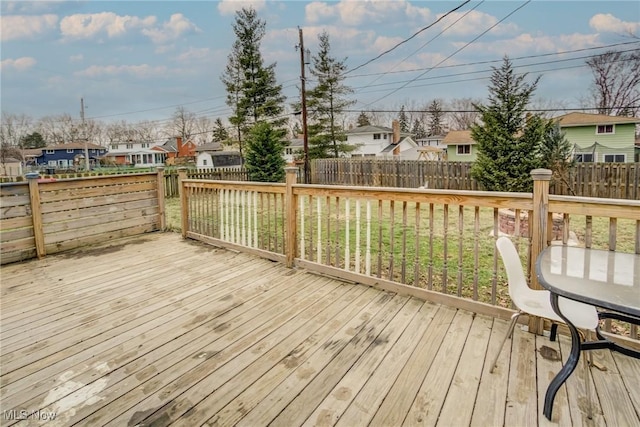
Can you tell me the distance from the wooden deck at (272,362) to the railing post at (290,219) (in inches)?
22.0

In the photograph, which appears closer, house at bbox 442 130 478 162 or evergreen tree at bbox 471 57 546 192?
evergreen tree at bbox 471 57 546 192

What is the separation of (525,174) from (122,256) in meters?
10.1

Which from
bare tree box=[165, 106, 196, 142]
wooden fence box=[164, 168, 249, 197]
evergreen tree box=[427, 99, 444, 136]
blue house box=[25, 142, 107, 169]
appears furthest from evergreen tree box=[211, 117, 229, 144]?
wooden fence box=[164, 168, 249, 197]

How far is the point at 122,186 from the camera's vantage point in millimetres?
5293

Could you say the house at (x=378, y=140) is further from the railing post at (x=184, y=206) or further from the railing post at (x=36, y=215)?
the railing post at (x=36, y=215)

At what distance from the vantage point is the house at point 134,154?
44812 millimetres

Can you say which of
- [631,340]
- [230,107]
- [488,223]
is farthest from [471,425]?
[230,107]

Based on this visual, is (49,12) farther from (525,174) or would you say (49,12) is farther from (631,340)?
(525,174)

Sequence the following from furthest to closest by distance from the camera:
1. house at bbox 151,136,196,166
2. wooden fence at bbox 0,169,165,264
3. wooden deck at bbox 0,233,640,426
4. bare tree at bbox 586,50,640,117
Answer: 1. house at bbox 151,136,196,166
2. bare tree at bbox 586,50,640,117
3. wooden fence at bbox 0,169,165,264
4. wooden deck at bbox 0,233,640,426

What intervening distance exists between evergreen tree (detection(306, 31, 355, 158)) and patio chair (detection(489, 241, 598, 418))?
61.5 feet

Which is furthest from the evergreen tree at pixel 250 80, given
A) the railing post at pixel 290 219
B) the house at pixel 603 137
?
the railing post at pixel 290 219

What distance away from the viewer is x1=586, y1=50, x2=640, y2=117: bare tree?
74.2 ft

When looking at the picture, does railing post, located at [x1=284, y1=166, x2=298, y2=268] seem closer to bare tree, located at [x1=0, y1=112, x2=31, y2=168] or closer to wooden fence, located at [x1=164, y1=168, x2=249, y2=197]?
wooden fence, located at [x1=164, y1=168, x2=249, y2=197]

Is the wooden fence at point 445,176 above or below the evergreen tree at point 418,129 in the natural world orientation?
below
